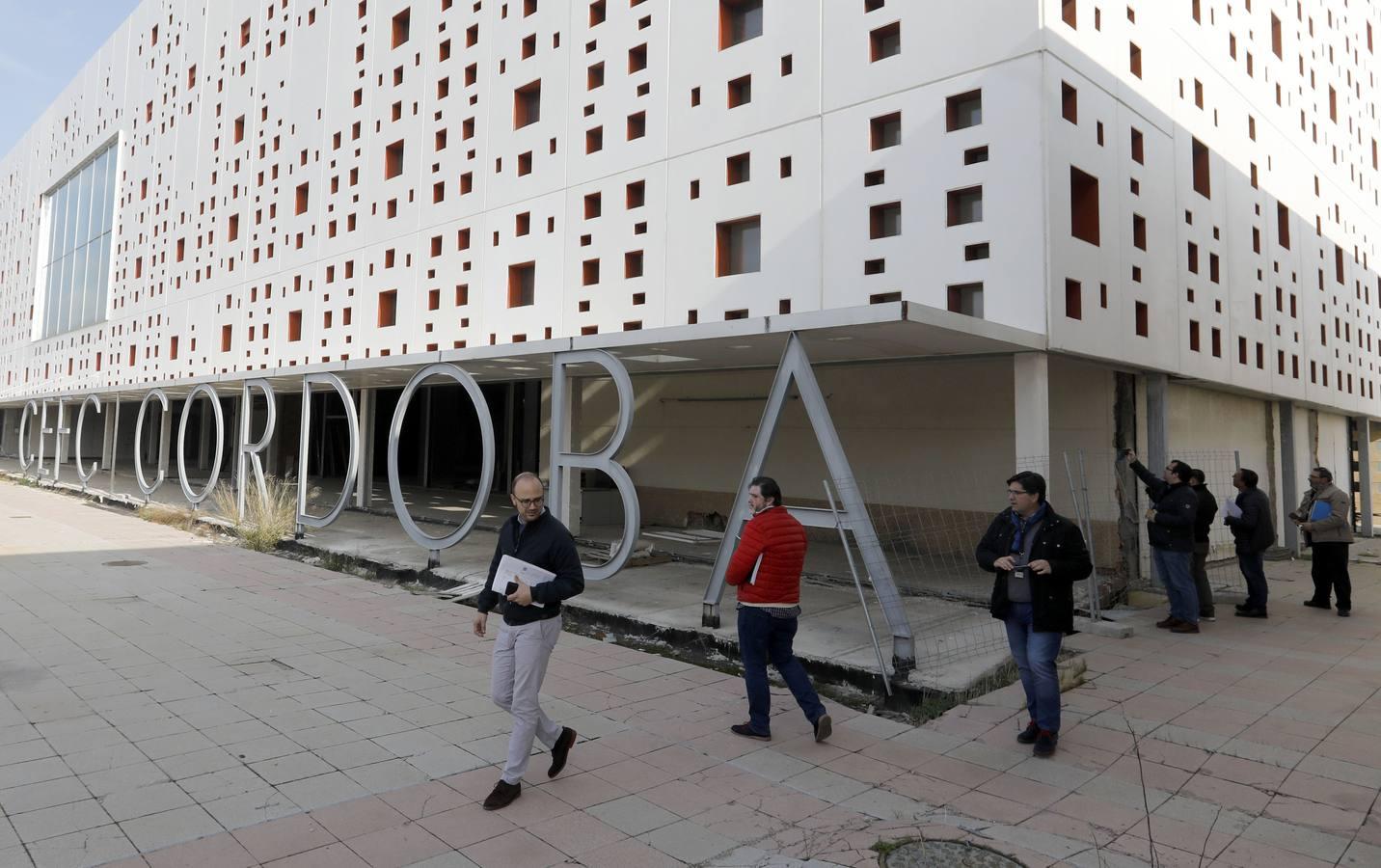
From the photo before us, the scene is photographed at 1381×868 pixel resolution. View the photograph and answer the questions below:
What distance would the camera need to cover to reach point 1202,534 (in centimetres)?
924

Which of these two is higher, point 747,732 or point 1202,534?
point 1202,534

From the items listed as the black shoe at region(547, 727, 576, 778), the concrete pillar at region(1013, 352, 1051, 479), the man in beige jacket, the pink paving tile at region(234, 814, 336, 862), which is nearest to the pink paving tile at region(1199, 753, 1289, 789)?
the black shoe at region(547, 727, 576, 778)

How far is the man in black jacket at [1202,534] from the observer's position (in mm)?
9070

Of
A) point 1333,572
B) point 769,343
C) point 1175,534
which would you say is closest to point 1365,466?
point 1333,572

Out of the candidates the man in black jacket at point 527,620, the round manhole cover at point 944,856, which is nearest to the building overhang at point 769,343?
the man in black jacket at point 527,620

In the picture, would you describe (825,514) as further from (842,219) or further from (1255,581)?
(1255,581)

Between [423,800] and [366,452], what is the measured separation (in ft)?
61.8

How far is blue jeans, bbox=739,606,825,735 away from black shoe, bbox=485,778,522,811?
1.71 m

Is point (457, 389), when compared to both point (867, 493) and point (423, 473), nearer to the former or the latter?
point (423, 473)

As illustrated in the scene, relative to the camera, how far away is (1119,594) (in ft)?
36.1

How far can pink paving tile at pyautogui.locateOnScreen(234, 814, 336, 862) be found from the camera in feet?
12.7

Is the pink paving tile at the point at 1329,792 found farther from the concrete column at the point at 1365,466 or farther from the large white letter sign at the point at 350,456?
the concrete column at the point at 1365,466

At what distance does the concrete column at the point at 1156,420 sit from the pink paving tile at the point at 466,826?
37.7 feet

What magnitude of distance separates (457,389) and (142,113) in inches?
658
